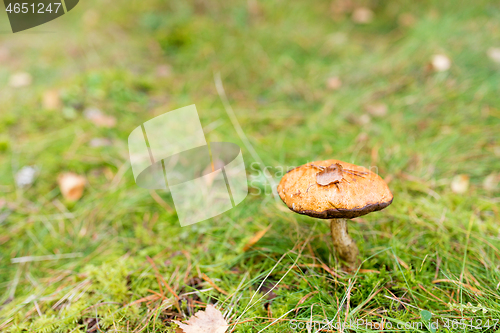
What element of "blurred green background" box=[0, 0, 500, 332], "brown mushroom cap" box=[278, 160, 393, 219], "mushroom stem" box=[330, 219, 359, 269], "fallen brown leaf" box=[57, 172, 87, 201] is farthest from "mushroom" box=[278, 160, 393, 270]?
"fallen brown leaf" box=[57, 172, 87, 201]

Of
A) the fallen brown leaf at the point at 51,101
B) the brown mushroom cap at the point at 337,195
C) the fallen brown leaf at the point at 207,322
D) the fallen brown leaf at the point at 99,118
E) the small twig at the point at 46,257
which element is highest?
the brown mushroom cap at the point at 337,195

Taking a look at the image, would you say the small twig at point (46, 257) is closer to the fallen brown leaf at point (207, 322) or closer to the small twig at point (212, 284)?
the small twig at point (212, 284)

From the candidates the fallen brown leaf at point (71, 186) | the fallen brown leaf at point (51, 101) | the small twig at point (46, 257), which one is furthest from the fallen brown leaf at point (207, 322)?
the fallen brown leaf at point (51, 101)

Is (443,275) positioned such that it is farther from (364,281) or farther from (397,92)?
(397,92)

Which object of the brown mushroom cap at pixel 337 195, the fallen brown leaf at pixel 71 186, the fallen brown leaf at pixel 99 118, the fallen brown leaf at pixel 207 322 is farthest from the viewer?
the fallen brown leaf at pixel 99 118

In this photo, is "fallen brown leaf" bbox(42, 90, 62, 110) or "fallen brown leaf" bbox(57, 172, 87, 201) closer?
"fallen brown leaf" bbox(57, 172, 87, 201)

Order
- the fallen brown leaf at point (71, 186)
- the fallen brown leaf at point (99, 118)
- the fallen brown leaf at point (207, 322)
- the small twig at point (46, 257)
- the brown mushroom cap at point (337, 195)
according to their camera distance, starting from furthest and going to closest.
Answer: the fallen brown leaf at point (99, 118) → the fallen brown leaf at point (71, 186) → the small twig at point (46, 257) → the fallen brown leaf at point (207, 322) → the brown mushroom cap at point (337, 195)

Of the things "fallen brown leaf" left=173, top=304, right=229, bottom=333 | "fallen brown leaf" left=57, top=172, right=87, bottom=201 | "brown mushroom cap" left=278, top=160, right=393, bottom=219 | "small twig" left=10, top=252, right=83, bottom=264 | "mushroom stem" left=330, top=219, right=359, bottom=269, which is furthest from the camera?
"fallen brown leaf" left=57, top=172, right=87, bottom=201

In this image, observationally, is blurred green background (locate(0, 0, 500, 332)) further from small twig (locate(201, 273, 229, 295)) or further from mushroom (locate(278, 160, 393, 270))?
mushroom (locate(278, 160, 393, 270))
